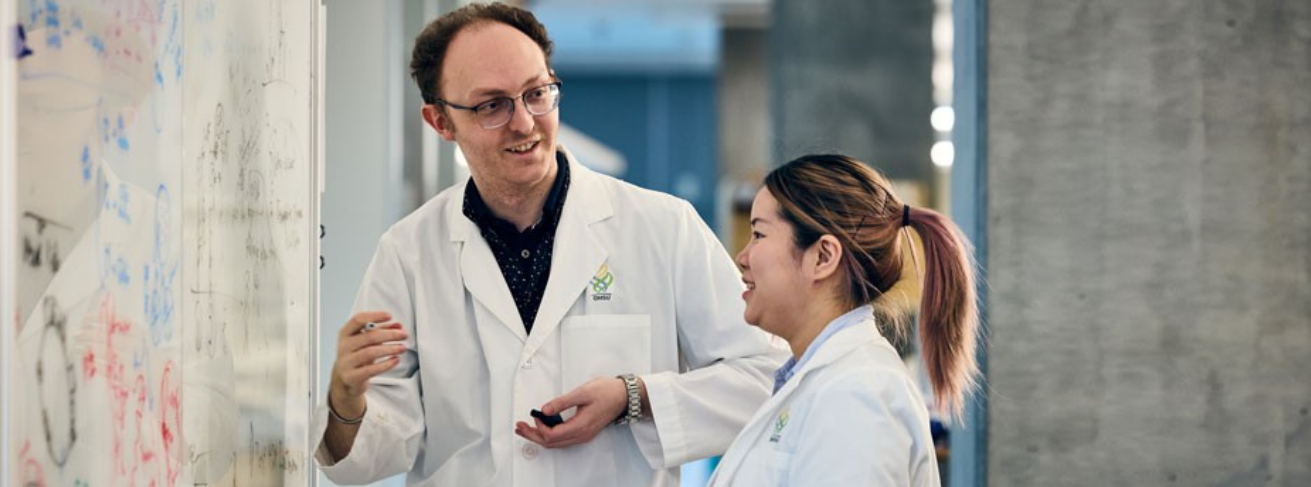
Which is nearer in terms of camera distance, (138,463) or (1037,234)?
(138,463)

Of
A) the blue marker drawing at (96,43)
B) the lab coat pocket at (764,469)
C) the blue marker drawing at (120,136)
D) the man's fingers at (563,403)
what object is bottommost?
the lab coat pocket at (764,469)

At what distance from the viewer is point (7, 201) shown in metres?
1.34

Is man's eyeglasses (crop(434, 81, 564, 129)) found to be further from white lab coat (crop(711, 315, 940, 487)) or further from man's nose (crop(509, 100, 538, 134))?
white lab coat (crop(711, 315, 940, 487))

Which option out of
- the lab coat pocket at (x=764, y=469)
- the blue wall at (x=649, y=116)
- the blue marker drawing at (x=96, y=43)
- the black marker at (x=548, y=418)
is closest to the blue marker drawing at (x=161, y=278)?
the blue marker drawing at (x=96, y=43)

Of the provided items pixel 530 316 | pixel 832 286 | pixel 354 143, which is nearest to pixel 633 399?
pixel 530 316

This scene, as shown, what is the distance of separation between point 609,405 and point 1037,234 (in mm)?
1489

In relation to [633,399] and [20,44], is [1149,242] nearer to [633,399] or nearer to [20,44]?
[633,399]

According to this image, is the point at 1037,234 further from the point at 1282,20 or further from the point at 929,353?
the point at 929,353

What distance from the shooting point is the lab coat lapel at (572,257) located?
8.32ft

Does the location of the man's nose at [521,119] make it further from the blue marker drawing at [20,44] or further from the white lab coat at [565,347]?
the blue marker drawing at [20,44]

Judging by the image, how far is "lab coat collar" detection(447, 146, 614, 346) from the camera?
8.32 ft

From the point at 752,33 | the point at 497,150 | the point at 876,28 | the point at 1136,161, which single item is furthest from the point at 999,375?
the point at 752,33

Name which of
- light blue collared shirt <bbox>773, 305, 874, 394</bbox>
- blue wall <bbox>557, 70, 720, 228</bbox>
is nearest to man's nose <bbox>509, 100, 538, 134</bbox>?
light blue collared shirt <bbox>773, 305, 874, 394</bbox>

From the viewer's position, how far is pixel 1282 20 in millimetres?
3445
